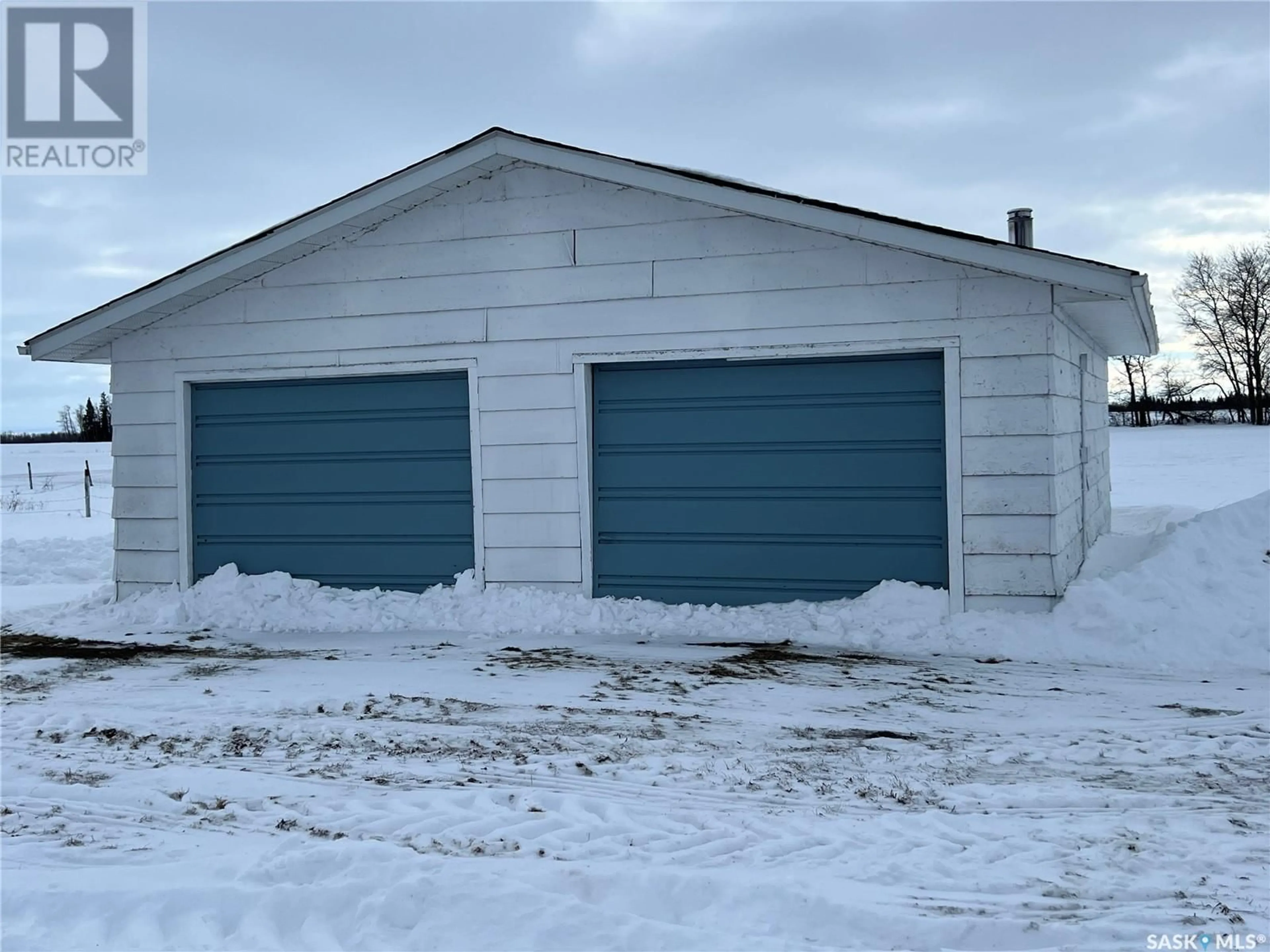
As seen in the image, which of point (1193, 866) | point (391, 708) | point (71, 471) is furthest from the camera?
point (71, 471)

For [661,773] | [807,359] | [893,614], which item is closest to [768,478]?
[807,359]

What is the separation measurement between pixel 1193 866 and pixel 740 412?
6.05 metres

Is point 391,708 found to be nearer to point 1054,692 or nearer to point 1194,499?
point 1054,692

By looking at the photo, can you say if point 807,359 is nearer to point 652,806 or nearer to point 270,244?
point 270,244

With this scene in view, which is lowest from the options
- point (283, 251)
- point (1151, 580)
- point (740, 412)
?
point (1151, 580)

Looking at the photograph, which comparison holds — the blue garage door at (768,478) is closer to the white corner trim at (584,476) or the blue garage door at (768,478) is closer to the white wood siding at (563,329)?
the white corner trim at (584,476)

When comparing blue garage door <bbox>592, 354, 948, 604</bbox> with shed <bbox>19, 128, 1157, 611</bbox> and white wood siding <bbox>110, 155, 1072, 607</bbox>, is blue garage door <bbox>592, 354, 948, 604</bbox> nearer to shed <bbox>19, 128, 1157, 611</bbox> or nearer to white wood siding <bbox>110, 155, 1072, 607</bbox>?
shed <bbox>19, 128, 1157, 611</bbox>

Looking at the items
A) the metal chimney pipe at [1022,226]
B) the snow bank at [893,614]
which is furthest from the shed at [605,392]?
the metal chimney pipe at [1022,226]

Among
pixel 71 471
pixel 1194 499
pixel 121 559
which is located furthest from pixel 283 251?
pixel 71 471

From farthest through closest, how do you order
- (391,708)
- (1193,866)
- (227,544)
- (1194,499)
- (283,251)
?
(1194,499), (227,544), (283,251), (391,708), (1193,866)

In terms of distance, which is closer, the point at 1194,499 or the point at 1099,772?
the point at 1099,772

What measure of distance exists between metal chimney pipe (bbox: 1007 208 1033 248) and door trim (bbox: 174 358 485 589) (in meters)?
6.57

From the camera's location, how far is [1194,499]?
1998cm

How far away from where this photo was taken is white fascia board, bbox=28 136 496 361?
31.6 ft
